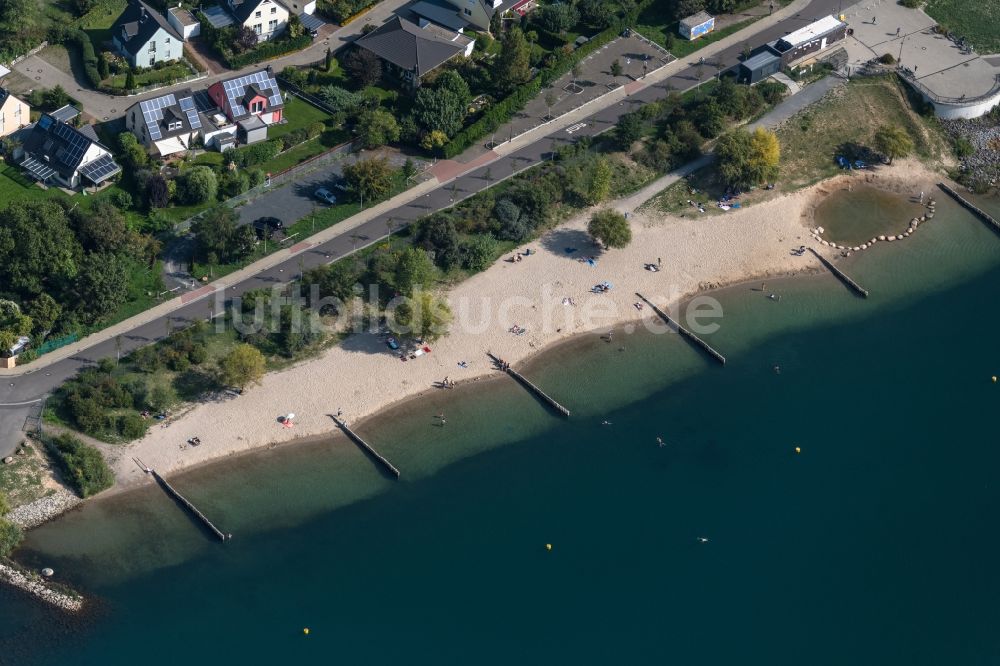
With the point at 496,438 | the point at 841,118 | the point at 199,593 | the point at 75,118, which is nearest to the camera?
the point at 199,593

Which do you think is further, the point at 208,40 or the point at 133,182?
the point at 208,40

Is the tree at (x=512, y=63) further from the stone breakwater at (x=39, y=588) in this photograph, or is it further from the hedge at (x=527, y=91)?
the stone breakwater at (x=39, y=588)

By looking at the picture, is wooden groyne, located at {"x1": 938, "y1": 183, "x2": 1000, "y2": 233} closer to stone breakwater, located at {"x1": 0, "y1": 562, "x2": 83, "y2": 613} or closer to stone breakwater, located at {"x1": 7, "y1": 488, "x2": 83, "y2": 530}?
stone breakwater, located at {"x1": 7, "y1": 488, "x2": 83, "y2": 530}

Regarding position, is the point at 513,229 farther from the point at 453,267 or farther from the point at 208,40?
the point at 208,40

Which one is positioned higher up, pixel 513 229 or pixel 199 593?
pixel 513 229

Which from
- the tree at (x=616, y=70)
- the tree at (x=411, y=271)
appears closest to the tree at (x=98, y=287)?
the tree at (x=411, y=271)

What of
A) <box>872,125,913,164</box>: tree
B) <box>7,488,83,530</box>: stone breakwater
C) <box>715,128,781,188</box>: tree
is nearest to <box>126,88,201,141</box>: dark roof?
<box>7,488,83,530</box>: stone breakwater

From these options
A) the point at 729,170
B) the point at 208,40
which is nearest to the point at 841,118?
the point at 729,170

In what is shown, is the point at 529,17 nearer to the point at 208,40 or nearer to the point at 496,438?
the point at 208,40

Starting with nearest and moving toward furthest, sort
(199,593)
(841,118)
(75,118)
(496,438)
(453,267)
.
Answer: (199,593)
(496,438)
(453,267)
(75,118)
(841,118)
